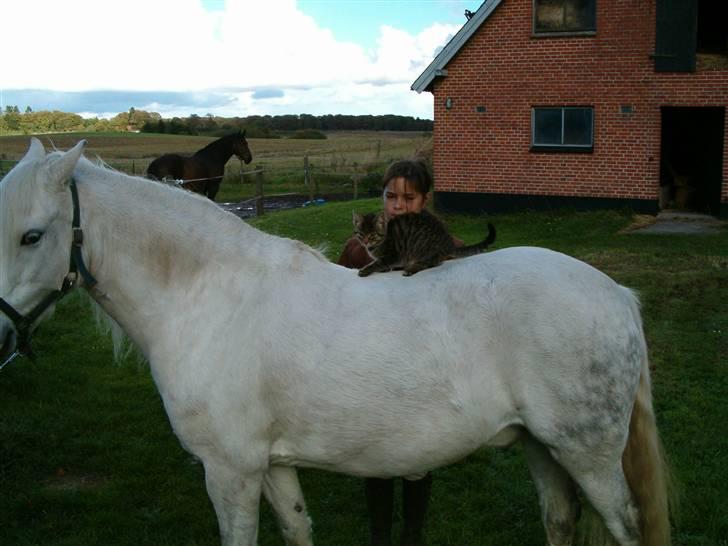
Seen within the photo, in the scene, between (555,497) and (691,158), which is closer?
(555,497)

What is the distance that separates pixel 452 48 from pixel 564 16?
269 cm

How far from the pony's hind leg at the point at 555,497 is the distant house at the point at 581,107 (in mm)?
14912

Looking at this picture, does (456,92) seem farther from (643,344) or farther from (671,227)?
(643,344)

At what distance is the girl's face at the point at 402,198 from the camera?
376cm

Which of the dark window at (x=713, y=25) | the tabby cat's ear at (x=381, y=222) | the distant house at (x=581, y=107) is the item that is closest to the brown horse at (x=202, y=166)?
the distant house at (x=581, y=107)

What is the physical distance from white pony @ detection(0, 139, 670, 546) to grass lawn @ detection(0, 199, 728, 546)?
3.03 feet

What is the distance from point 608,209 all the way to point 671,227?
1.80 metres

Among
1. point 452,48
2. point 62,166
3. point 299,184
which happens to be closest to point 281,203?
point 299,184

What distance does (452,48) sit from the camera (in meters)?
18.2

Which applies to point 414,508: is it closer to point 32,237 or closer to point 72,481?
point 32,237

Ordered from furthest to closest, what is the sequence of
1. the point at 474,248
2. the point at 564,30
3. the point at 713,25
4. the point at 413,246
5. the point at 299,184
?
the point at 299,184
the point at 713,25
the point at 564,30
the point at 474,248
the point at 413,246

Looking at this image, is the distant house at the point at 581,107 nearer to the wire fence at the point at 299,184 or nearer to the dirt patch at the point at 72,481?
the wire fence at the point at 299,184

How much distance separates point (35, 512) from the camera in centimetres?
484

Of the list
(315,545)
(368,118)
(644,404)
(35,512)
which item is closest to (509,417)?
(644,404)
